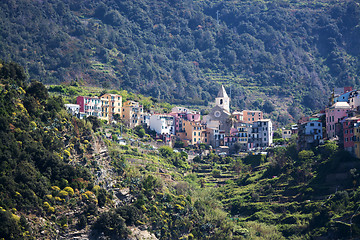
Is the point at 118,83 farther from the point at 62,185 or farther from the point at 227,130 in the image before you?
the point at 62,185

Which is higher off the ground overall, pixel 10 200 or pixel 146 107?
pixel 146 107

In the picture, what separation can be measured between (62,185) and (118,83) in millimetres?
105212

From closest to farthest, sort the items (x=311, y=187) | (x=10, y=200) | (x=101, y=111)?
→ (x=10, y=200)
(x=311, y=187)
(x=101, y=111)

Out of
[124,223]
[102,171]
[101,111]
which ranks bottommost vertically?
[124,223]

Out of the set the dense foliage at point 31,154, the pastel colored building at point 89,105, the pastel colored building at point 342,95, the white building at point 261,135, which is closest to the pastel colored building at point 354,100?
the pastel colored building at point 342,95

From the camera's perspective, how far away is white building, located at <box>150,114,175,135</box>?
12356 centimetres

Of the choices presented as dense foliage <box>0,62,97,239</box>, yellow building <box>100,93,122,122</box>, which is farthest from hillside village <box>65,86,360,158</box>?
dense foliage <box>0,62,97,239</box>

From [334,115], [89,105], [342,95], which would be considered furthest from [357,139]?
[89,105]

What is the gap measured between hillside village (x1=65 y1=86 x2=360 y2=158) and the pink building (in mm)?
1328

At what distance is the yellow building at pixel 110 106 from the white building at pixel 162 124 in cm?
627

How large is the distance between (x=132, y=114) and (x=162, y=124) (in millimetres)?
5429

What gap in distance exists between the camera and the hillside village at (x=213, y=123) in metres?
106

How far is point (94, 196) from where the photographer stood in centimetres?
8175

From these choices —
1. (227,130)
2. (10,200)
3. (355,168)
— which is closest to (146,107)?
(227,130)
